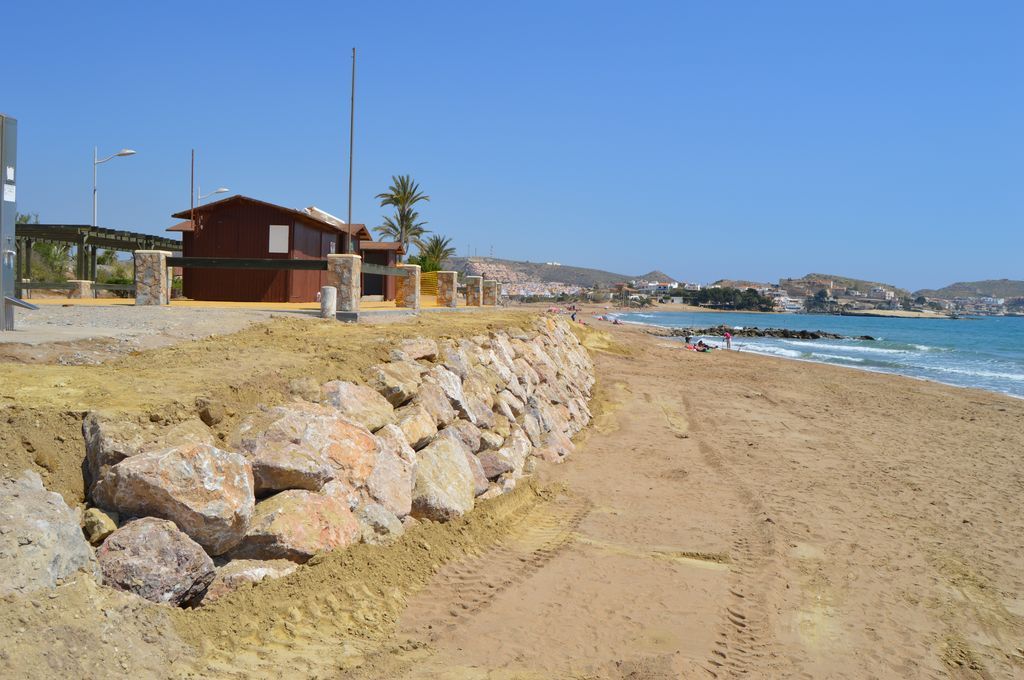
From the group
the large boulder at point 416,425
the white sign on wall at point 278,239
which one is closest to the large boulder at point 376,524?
the large boulder at point 416,425

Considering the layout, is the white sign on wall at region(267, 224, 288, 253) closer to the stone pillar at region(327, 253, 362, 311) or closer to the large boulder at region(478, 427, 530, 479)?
the stone pillar at region(327, 253, 362, 311)

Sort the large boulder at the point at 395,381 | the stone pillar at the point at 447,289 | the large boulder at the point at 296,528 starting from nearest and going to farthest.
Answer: the large boulder at the point at 296,528 → the large boulder at the point at 395,381 → the stone pillar at the point at 447,289

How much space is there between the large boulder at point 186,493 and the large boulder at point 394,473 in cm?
149

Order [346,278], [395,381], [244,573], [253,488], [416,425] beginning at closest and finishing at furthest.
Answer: [244,573] → [253,488] → [416,425] → [395,381] → [346,278]

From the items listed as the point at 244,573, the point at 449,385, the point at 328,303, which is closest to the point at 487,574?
the point at 244,573

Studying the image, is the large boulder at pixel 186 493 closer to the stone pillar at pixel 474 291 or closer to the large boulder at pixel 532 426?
the large boulder at pixel 532 426

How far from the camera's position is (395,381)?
25.9ft

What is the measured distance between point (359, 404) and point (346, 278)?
818 cm

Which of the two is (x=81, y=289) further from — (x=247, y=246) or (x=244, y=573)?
(x=244, y=573)

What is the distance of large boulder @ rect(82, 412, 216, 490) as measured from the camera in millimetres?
4684

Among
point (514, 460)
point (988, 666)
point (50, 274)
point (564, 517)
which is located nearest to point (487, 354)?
point (514, 460)

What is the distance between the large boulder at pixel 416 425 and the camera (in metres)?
7.26

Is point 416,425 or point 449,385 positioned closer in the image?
point 416,425

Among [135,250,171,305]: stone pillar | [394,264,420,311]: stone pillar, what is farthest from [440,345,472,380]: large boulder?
[135,250,171,305]: stone pillar
